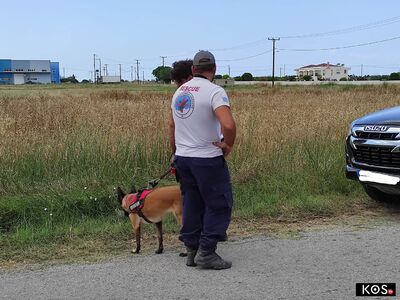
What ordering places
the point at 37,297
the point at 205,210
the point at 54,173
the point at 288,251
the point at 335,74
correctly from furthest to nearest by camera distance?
the point at 335,74 → the point at 54,173 → the point at 288,251 → the point at 205,210 → the point at 37,297

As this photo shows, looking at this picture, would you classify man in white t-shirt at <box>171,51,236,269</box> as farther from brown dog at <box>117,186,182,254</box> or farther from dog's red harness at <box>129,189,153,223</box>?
dog's red harness at <box>129,189,153,223</box>

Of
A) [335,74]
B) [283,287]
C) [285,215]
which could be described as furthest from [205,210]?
[335,74]

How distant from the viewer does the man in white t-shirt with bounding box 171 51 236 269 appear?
378 cm

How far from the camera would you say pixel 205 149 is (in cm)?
386

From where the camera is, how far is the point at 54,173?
7.01m

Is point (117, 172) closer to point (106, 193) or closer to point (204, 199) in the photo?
point (106, 193)

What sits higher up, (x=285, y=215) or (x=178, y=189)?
→ (x=178, y=189)

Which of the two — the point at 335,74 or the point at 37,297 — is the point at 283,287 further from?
the point at 335,74

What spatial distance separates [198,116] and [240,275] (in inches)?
51.8

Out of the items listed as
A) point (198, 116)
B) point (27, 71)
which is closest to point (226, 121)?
point (198, 116)

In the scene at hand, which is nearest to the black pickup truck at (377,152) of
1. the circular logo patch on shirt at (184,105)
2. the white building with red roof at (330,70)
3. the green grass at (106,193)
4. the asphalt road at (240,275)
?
the green grass at (106,193)

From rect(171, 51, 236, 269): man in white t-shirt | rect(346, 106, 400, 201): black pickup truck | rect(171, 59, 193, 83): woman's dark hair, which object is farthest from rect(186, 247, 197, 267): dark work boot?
rect(346, 106, 400, 201): black pickup truck

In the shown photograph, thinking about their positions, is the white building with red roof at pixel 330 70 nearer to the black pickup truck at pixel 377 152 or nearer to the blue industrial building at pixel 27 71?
the blue industrial building at pixel 27 71

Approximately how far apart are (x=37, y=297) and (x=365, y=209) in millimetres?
4066
